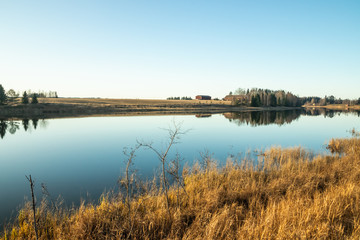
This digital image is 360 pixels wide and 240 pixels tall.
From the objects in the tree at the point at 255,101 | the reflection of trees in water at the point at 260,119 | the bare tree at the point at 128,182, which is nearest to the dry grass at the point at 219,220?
the bare tree at the point at 128,182

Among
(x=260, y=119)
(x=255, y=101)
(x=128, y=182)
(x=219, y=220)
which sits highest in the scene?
(x=255, y=101)

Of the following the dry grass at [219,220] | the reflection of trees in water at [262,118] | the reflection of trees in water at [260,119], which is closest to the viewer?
the dry grass at [219,220]

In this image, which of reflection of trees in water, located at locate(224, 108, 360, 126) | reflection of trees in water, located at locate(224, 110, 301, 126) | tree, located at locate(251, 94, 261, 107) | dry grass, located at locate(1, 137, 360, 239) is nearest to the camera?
dry grass, located at locate(1, 137, 360, 239)

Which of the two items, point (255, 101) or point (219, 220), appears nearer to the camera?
point (219, 220)

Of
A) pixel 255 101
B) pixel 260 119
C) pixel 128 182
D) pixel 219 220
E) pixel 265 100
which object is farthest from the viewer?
pixel 265 100

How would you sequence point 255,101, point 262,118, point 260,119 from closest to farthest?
point 260,119
point 262,118
point 255,101

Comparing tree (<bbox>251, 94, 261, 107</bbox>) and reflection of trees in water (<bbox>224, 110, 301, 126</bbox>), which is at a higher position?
tree (<bbox>251, 94, 261, 107</bbox>)

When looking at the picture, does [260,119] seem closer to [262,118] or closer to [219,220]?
[262,118]

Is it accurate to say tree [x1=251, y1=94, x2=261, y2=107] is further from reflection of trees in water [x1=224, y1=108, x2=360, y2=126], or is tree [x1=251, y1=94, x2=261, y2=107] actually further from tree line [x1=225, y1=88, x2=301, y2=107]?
reflection of trees in water [x1=224, y1=108, x2=360, y2=126]

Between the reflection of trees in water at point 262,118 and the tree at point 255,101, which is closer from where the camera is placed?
the reflection of trees in water at point 262,118

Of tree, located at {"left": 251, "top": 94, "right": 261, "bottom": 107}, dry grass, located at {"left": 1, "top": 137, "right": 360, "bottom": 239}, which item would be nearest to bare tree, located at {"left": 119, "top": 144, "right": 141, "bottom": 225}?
dry grass, located at {"left": 1, "top": 137, "right": 360, "bottom": 239}

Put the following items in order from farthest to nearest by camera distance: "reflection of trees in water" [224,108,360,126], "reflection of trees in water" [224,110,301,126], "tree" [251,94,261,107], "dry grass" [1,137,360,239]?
"tree" [251,94,261,107] < "reflection of trees in water" [224,108,360,126] < "reflection of trees in water" [224,110,301,126] < "dry grass" [1,137,360,239]

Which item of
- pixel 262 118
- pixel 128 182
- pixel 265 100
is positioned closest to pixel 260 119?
pixel 262 118

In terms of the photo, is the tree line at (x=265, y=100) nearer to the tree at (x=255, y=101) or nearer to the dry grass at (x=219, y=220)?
the tree at (x=255, y=101)
